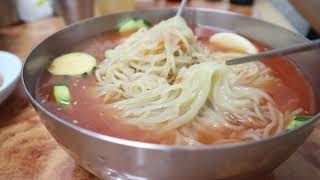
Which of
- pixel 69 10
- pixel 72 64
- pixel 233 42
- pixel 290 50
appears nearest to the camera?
pixel 290 50

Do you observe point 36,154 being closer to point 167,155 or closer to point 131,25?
point 167,155

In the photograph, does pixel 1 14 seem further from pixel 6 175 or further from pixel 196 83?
pixel 196 83

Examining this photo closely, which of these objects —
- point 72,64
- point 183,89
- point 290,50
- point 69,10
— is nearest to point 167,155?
point 183,89

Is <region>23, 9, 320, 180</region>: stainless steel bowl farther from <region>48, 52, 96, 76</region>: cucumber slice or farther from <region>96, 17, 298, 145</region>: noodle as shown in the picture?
<region>48, 52, 96, 76</region>: cucumber slice

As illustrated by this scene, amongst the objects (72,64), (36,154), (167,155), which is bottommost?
(36,154)

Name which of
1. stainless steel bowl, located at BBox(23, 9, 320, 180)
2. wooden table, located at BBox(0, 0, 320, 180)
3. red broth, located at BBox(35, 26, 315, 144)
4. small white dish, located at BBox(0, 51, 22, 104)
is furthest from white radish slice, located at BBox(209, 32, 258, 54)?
small white dish, located at BBox(0, 51, 22, 104)

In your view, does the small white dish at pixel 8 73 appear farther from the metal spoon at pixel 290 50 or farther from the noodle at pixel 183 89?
the metal spoon at pixel 290 50
